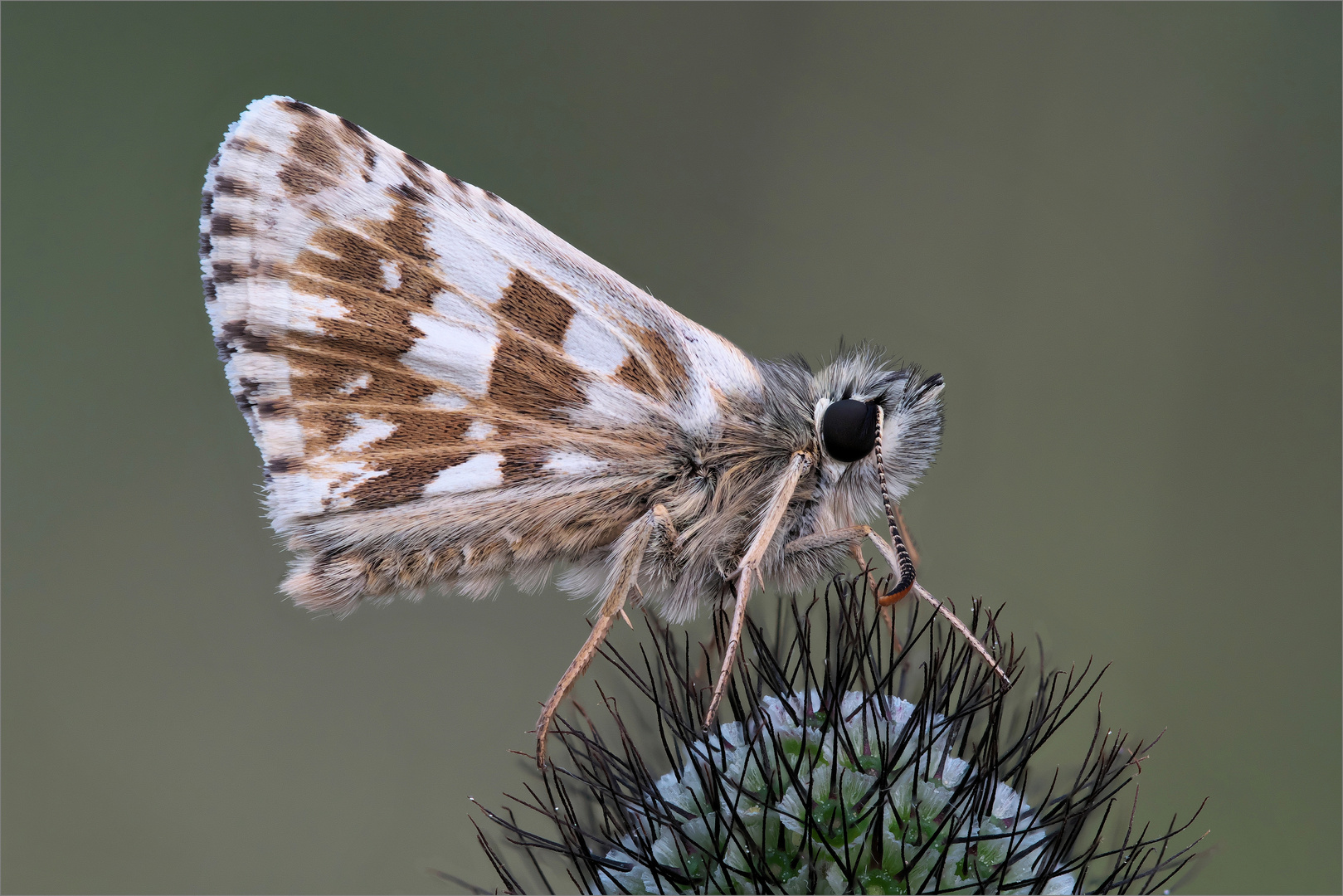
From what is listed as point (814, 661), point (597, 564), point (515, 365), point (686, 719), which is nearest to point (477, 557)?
point (597, 564)

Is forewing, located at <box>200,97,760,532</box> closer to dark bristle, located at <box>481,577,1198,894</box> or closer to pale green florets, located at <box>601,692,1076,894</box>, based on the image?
dark bristle, located at <box>481,577,1198,894</box>

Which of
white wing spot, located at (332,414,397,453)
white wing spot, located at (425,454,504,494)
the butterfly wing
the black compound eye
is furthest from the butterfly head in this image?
white wing spot, located at (332,414,397,453)

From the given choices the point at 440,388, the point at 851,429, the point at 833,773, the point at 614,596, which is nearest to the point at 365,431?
the point at 440,388

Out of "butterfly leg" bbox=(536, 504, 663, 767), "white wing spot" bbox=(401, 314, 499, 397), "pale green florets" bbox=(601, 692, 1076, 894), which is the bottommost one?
"pale green florets" bbox=(601, 692, 1076, 894)

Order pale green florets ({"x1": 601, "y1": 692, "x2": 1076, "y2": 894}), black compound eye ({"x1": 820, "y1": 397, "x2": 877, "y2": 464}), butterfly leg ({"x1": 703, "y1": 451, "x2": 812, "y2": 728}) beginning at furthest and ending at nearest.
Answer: black compound eye ({"x1": 820, "y1": 397, "x2": 877, "y2": 464}) < butterfly leg ({"x1": 703, "y1": 451, "x2": 812, "y2": 728}) < pale green florets ({"x1": 601, "y1": 692, "x2": 1076, "y2": 894})

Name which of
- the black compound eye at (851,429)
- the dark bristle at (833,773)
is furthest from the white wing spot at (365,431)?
the black compound eye at (851,429)

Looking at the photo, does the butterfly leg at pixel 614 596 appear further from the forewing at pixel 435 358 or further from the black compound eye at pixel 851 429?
the black compound eye at pixel 851 429

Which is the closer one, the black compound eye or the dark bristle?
the dark bristle
